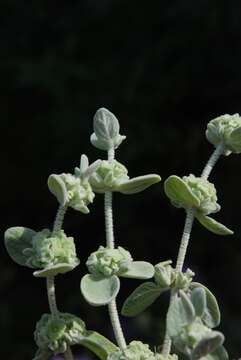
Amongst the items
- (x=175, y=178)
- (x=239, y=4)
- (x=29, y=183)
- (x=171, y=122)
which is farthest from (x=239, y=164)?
(x=175, y=178)

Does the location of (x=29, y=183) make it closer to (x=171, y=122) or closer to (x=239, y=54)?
(x=171, y=122)

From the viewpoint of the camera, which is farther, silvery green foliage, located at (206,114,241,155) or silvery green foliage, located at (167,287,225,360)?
silvery green foliage, located at (206,114,241,155)

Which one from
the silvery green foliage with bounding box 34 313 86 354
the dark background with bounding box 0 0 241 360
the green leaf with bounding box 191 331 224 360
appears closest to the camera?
the green leaf with bounding box 191 331 224 360

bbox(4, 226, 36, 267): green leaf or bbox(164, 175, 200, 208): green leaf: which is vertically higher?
bbox(164, 175, 200, 208): green leaf

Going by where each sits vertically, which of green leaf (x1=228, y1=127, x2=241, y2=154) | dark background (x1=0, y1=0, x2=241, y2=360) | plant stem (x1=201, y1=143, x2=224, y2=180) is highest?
green leaf (x1=228, y1=127, x2=241, y2=154)

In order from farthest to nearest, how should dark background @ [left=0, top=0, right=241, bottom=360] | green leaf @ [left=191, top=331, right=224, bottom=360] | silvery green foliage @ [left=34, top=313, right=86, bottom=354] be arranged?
dark background @ [left=0, top=0, right=241, bottom=360] < silvery green foliage @ [left=34, top=313, right=86, bottom=354] < green leaf @ [left=191, top=331, right=224, bottom=360]

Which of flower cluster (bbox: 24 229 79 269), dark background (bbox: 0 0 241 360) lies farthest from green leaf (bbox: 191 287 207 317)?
dark background (bbox: 0 0 241 360)

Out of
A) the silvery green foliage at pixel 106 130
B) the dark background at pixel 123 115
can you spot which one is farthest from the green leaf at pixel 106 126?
the dark background at pixel 123 115

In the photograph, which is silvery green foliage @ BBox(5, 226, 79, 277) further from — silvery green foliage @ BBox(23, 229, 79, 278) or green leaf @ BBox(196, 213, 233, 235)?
green leaf @ BBox(196, 213, 233, 235)
